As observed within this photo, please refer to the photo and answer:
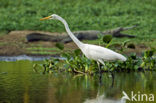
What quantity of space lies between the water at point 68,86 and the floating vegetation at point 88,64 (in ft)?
1.12

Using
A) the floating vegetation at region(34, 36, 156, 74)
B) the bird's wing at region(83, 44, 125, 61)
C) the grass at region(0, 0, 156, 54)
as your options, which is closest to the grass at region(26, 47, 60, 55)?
the grass at region(0, 0, 156, 54)

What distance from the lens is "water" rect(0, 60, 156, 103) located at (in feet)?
28.3

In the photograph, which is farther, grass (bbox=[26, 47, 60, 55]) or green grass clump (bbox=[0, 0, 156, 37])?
green grass clump (bbox=[0, 0, 156, 37])

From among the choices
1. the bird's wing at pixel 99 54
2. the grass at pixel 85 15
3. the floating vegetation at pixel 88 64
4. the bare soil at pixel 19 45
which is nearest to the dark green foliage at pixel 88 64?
the floating vegetation at pixel 88 64

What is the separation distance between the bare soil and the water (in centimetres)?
510

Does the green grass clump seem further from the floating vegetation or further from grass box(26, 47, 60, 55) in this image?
the floating vegetation

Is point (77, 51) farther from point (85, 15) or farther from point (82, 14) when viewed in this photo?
point (85, 15)

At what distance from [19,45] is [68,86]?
31.8 ft

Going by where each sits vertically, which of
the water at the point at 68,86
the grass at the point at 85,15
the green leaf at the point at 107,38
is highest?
the grass at the point at 85,15

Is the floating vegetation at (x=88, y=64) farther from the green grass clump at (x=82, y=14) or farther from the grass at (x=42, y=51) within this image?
the green grass clump at (x=82, y=14)

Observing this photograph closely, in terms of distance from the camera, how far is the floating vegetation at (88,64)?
12.5m

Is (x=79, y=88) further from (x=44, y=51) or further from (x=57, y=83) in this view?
(x=44, y=51)

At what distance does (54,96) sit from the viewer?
8.87 metres

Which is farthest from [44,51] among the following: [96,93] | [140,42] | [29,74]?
→ [96,93]
